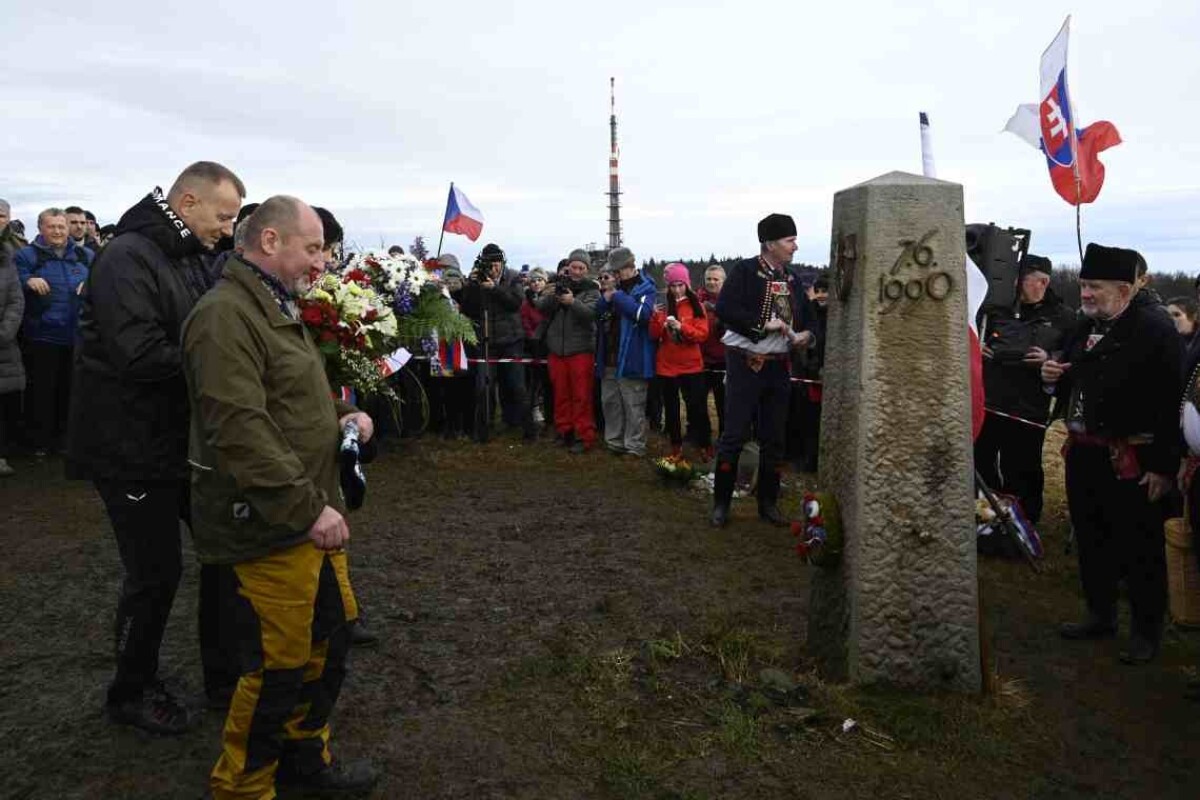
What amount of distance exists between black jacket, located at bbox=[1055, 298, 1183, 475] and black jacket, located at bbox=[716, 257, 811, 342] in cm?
250

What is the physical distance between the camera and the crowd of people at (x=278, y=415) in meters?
2.97

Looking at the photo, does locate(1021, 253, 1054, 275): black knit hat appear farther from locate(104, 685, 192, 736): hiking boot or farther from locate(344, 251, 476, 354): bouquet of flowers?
locate(104, 685, 192, 736): hiking boot

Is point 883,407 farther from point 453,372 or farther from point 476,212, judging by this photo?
point 476,212

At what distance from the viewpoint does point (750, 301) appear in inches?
281

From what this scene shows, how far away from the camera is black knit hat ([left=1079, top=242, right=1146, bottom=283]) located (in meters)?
4.85

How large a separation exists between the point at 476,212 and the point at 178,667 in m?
9.13

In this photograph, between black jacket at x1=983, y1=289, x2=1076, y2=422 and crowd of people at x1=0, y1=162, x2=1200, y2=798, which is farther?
black jacket at x1=983, y1=289, x2=1076, y2=422

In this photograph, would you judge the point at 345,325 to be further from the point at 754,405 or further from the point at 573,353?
the point at 573,353

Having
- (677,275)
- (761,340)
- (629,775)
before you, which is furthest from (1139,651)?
(677,275)

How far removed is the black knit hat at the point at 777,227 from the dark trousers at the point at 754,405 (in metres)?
0.91

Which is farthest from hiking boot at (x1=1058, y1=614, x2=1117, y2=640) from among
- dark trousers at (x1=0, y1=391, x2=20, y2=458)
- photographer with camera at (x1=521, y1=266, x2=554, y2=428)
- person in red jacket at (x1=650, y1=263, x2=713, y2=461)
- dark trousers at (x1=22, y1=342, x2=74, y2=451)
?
dark trousers at (x1=0, y1=391, x2=20, y2=458)

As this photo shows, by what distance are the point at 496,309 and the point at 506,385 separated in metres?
0.96

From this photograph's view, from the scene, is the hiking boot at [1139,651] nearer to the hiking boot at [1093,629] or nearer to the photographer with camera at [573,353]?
the hiking boot at [1093,629]

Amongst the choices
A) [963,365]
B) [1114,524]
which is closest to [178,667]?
[963,365]
